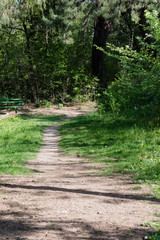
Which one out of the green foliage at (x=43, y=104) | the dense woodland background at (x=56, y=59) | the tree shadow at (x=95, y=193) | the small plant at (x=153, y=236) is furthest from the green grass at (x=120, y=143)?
the dense woodland background at (x=56, y=59)

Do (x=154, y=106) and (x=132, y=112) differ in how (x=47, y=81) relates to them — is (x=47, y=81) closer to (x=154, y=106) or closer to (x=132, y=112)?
(x=132, y=112)

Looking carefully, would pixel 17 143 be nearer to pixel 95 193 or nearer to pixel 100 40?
pixel 95 193

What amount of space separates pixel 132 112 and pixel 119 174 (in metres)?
6.63

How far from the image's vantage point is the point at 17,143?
930cm

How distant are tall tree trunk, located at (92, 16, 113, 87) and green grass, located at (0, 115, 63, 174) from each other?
7054 millimetres

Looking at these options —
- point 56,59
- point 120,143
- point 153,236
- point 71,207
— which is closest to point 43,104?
point 56,59

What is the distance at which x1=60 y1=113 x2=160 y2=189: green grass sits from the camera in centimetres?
613

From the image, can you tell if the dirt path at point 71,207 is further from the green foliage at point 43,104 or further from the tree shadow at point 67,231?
the green foliage at point 43,104

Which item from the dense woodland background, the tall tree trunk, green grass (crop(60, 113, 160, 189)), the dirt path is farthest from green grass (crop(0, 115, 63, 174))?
the tall tree trunk

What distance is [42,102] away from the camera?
19.9 metres

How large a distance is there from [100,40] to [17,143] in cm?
1156

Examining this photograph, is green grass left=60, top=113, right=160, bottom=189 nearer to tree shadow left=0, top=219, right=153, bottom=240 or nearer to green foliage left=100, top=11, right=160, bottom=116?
green foliage left=100, top=11, right=160, bottom=116

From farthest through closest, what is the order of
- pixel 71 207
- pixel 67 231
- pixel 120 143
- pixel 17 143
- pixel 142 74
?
pixel 17 143, pixel 142 74, pixel 120 143, pixel 71 207, pixel 67 231

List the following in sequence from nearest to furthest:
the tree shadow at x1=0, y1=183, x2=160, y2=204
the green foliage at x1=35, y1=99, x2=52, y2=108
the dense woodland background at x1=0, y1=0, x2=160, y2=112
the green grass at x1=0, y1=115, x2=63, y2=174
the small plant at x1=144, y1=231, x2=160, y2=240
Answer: the small plant at x1=144, y1=231, x2=160, y2=240 → the tree shadow at x1=0, y1=183, x2=160, y2=204 → the green grass at x1=0, y1=115, x2=63, y2=174 → the dense woodland background at x1=0, y1=0, x2=160, y2=112 → the green foliage at x1=35, y1=99, x2=52, y2=108
